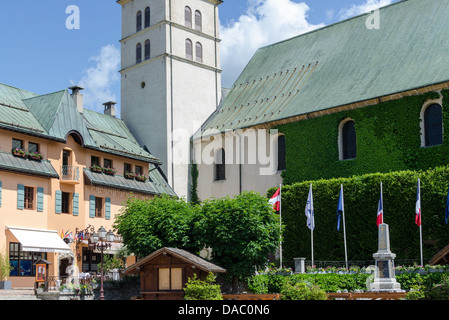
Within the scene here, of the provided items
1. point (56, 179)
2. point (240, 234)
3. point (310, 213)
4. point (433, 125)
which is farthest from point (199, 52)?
point (240, 234)

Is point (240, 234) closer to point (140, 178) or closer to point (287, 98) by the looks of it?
point (287, 98)

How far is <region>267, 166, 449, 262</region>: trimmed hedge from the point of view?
113 ft

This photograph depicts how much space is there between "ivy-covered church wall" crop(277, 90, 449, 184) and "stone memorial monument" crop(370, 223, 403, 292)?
31.7 feet

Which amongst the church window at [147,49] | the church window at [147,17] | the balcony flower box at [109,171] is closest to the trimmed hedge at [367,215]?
the balcony flower box at [109,171]

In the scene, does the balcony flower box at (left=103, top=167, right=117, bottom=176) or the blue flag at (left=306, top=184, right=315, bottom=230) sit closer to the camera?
the blue flag at (left=306, top=184, right=315, bottom=230)

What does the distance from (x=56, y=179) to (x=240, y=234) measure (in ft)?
49.7

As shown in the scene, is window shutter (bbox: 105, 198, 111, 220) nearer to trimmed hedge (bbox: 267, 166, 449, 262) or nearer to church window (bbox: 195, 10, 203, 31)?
trimmed hedge (bbox: 267, 166, 449, 262)

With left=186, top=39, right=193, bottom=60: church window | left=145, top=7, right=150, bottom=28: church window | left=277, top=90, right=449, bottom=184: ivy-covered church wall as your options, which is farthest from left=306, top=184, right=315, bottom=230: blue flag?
left=145, top=7, right=150, bottom=28: church window

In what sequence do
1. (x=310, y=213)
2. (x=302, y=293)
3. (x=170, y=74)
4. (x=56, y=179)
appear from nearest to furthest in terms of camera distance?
(x=302, y=293)
(x=310, y=213)
(x=56, y=179)
(x=170, y=74)

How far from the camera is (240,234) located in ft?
108

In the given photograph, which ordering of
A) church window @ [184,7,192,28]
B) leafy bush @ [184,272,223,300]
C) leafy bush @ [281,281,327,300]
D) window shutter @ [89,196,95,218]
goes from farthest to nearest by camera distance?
church window @ [184,7,192,28]
window shutter @ [89,196,95,218]
leafy bush @ [184,272,223,300]
leafy bush @ [281,281,327,300]

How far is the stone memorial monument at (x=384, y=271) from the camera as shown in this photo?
28.1m

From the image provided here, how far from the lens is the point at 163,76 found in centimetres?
5297
